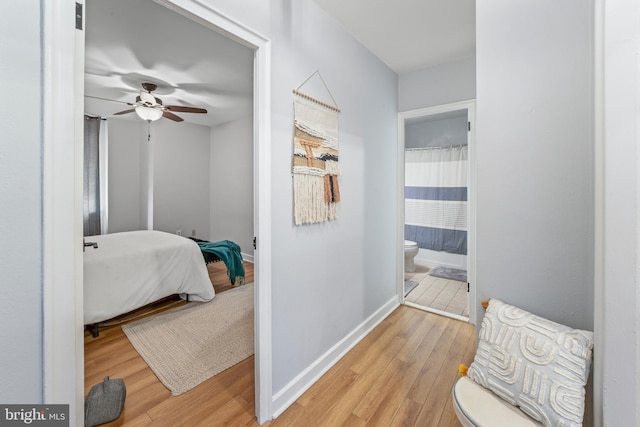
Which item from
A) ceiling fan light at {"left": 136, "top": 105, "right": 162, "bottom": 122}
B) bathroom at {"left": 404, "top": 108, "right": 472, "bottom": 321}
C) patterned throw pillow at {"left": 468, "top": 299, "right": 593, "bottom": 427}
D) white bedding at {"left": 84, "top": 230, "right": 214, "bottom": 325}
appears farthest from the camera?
bathroom at {"left": 404, "top": 108, "right": 472, "bottom": 321}

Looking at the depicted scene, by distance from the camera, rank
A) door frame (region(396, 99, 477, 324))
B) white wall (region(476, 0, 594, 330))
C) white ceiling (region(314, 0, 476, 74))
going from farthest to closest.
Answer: door frame (region(396, 99, 477, 324)), white ceiling (region(314, 0, 476, 74)), white wall (region(476, 0, 594, 330))

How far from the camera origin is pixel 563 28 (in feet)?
3.90

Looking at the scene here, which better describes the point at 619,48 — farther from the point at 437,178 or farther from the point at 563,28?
the point at 437,178

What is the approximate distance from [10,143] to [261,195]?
93 cm

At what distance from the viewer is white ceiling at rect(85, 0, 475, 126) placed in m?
1.91

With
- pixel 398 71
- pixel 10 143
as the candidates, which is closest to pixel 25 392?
pixel 10 143

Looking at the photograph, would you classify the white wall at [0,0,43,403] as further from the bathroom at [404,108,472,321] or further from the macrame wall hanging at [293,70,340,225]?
the bathroom at [404,108,472,321]

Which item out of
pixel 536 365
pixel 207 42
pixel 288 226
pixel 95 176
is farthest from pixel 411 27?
pixel 95 176

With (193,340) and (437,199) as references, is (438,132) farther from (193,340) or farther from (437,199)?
(193,340)

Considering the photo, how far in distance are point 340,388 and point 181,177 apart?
4992 mm

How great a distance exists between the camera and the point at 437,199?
4562 millimetres

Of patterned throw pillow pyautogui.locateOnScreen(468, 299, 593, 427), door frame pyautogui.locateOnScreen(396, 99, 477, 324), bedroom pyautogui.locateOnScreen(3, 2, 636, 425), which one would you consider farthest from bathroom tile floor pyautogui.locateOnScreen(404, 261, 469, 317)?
patterned throw pillow pyautogui.locateOnScreen(468, 299, 593, 427)

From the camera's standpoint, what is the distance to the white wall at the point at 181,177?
5.04m

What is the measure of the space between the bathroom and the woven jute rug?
243cm
